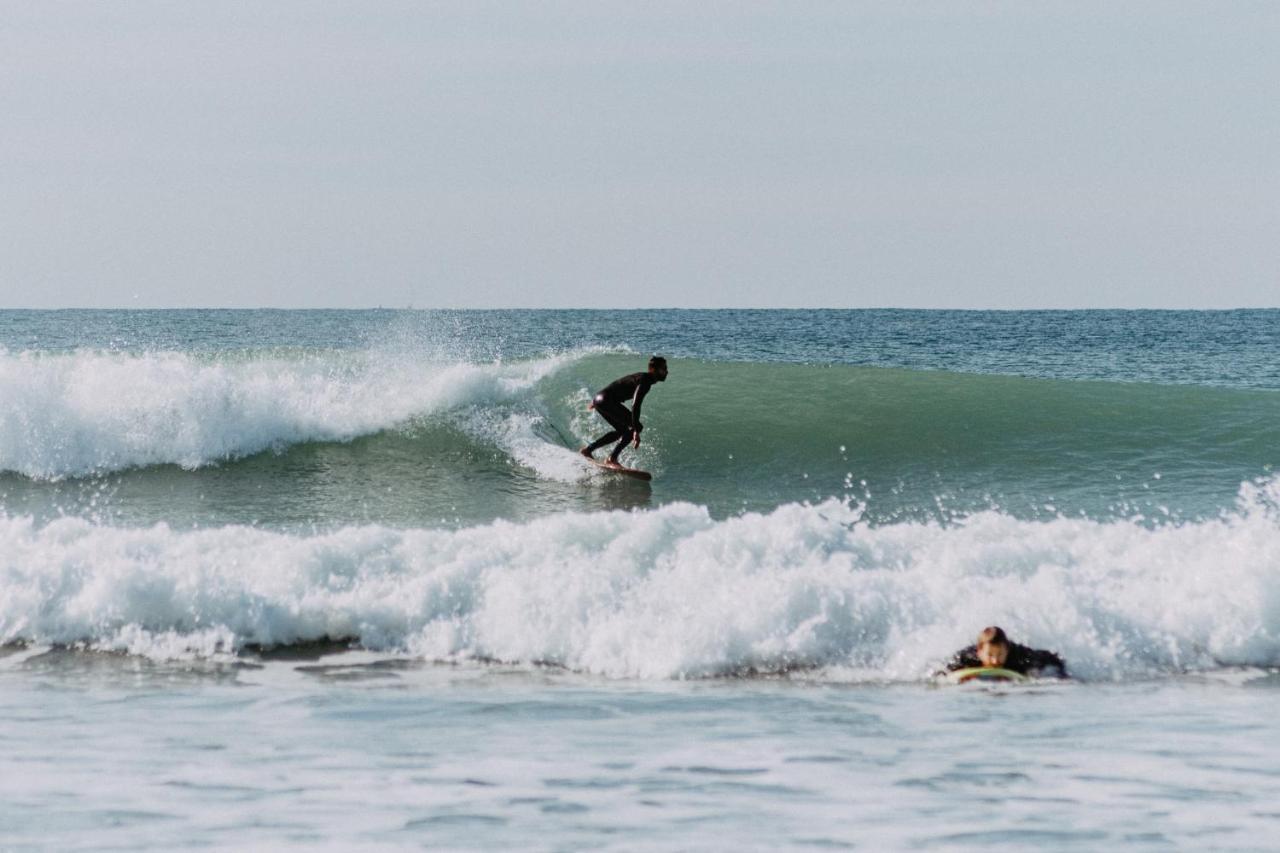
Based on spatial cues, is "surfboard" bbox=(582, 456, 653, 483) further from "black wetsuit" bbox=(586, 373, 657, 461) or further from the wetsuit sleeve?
the wetsuit sleeve

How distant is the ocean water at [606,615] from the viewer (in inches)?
185

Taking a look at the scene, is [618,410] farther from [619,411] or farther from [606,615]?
[606,615]

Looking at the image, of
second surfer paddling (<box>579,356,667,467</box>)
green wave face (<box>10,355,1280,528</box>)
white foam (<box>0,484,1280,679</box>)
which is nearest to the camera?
white foam (<box>0,484,1280,679</box>)

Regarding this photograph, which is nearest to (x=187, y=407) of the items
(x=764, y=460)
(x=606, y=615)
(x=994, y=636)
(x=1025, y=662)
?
(x=764, y=460)

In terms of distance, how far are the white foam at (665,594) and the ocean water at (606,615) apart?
0.03 m

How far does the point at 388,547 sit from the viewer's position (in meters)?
8.43

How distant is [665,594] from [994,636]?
7.28 ft

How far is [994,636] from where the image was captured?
6.93 m

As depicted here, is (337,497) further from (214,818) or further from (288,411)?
(214,818)

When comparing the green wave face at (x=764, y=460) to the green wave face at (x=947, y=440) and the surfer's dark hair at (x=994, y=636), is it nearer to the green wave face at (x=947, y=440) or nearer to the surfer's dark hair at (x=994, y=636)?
the green wave face at (x=947, y=440)

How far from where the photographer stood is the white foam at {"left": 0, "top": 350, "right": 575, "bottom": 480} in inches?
499

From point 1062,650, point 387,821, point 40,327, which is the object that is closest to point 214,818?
point 387,821

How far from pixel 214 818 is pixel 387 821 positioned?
70 cm

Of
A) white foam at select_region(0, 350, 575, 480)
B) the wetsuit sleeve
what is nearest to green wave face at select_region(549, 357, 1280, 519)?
the wetsuit sleeve
